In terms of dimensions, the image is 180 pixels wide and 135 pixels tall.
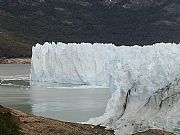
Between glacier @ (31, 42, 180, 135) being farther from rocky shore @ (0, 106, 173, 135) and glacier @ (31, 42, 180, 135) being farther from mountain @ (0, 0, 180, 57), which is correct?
mountain @ (0, 0, 180, 57)

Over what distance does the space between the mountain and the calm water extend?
65.1 metres

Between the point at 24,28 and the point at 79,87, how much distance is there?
85.0 metres

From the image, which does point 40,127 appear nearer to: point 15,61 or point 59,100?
point 59,100

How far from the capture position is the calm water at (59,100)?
16922 mm

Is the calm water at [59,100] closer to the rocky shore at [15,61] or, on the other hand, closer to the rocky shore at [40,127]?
the rocky shore at [40,127]

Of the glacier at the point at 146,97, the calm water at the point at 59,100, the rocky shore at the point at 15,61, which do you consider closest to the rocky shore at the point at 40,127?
the glacier at the point at 146,97

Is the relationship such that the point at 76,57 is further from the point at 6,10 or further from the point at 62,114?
the point at 6,10

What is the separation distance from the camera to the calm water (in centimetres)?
1692

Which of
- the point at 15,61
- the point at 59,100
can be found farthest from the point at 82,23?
the point at 59,100

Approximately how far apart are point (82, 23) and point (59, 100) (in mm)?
97369

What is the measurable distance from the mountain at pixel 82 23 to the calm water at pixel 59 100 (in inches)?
2562

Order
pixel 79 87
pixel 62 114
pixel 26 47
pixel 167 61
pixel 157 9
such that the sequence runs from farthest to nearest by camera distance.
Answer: pixel 157 9 → pixel 26 47 → pixel 79 87 → pixel 62 114 → pixel 167 61

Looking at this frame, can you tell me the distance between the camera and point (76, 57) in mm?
30781

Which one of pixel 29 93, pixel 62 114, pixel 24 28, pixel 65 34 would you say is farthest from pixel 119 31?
pixel 62 114
